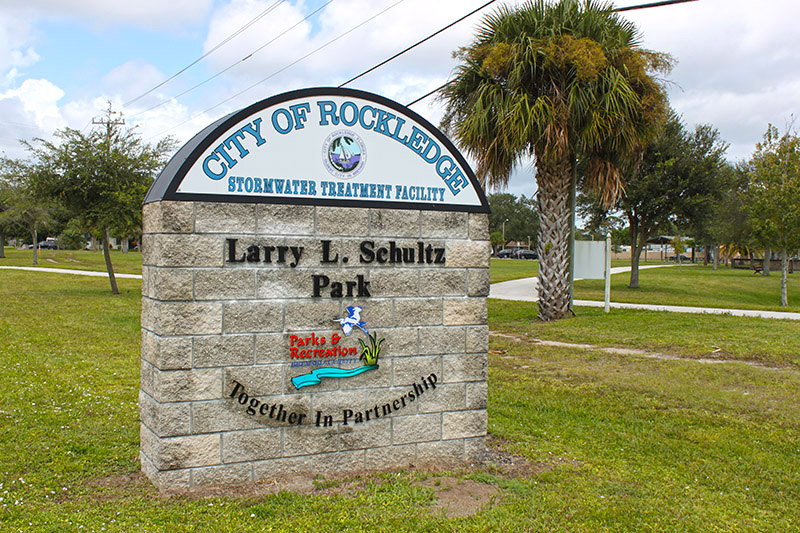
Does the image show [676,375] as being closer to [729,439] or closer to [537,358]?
[537,358]

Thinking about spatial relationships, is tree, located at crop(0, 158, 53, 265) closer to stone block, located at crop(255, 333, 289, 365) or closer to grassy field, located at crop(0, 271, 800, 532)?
A: grassy field, located at crop(0, 271, 800, 532)

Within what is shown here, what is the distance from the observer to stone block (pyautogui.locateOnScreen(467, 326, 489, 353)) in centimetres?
549

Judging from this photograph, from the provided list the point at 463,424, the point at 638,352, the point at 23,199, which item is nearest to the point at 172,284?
the point at 463,424

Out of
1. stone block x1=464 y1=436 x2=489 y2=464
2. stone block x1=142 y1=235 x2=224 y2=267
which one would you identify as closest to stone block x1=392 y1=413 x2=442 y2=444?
stone block x1=464 y1=436 x2=489 y2=464

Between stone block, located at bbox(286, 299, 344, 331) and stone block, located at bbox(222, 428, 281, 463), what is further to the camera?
stone block, located at bbox(286, 299, 344, 331)

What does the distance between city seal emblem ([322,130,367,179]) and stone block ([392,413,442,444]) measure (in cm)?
199

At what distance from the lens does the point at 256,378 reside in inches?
189

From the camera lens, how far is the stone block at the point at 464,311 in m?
5.43

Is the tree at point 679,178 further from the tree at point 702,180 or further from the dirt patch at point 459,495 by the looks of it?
the dirt patch at point 459,495

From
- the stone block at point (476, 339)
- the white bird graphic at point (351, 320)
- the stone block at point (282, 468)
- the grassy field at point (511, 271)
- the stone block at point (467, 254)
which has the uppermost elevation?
the stone block at point (467, 254)

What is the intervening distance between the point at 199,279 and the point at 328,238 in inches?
39.2

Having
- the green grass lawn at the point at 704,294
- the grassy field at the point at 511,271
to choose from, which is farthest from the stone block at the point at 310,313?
the grassy field at the point at 511,271

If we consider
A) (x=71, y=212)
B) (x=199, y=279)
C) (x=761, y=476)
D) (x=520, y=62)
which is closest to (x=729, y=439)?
(x=761, y=476)

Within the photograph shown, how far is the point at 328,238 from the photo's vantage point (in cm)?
501
